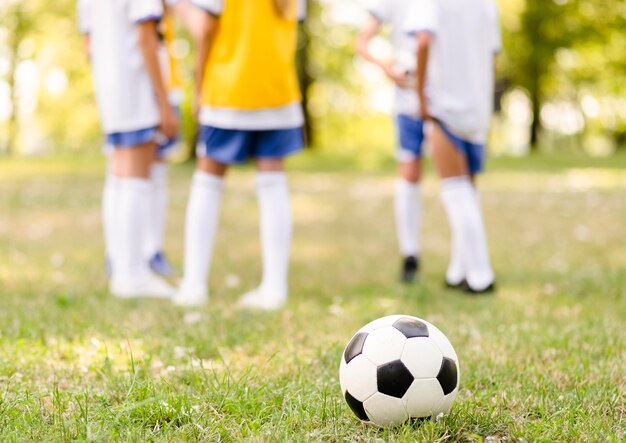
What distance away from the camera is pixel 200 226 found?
479 centimetres

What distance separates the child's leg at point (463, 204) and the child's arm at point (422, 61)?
0.25 meters

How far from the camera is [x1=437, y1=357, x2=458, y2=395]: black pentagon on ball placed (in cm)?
253

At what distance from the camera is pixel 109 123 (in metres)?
4.91

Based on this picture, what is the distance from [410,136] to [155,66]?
1.95 m

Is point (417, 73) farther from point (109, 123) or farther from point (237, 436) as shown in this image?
point (237, 436)

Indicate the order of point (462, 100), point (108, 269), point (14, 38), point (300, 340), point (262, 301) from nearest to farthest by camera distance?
point (300, 340) → point (262, 301) → point (462, 100) → point (108, 269) → point (14, 38)

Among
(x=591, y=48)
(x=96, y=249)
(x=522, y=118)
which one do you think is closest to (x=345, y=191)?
(x=96, y=249)

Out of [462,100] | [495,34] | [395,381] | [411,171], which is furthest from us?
[411,171]

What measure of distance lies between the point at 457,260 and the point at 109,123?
263 cm

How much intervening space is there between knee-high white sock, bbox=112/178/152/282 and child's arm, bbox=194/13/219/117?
67 centimetres

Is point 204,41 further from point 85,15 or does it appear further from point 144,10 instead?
point 85,15

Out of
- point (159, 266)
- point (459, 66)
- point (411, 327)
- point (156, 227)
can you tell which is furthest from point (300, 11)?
point (411, 327)

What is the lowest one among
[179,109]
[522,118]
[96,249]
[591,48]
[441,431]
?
[522,118]

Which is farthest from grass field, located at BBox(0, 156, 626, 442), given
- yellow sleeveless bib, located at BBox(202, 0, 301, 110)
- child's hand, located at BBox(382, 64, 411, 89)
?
child's hand, located at BBox(382, 64, 411, 89)
